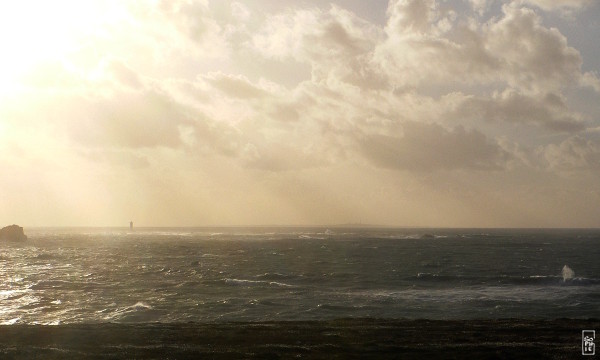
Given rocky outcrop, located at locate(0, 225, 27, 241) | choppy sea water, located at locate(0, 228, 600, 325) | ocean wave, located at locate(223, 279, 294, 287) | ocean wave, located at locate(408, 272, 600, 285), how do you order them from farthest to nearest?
rocky outcrop, located at locate(0, 225, 27, 241) < ocean wave, located at locate(408, 272, 600, 285) < ocean wave, located at locate(223, 279, 294, 287) < choppy sea water, located at locate(0, 228, 600, 325)

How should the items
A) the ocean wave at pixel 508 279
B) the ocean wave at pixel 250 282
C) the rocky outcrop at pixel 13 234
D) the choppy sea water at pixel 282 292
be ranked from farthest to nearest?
1. the rocky outcrop at pixel 13 234
2. the ocean wave at pixel 508 279
3. the ocean wave at pixel 250 282
4. the choppy sea water at pixel 282 292

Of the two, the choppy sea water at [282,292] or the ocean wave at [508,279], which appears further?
the ocean wave at [508,279]

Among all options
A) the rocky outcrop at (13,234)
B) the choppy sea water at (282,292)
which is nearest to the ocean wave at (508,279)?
the choppy sea water at (282,292)

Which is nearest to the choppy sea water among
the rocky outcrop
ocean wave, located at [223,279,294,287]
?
ocean wave, located at [223,279,294,287]

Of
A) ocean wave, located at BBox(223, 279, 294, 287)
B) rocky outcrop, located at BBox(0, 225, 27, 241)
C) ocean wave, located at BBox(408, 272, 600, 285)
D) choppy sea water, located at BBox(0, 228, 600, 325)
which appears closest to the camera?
choppy sea water, located at BBox(0, 228, 600, 325)

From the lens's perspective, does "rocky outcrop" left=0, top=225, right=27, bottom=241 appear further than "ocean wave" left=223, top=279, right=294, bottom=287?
Yes

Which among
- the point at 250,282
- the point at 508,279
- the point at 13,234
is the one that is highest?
the point at 13,234

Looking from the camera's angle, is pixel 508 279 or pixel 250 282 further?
pixel 508 279

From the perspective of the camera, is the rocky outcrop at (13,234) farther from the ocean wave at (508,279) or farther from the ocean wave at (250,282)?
the ocean wave at (508,279)

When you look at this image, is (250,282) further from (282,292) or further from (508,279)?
(508,279)

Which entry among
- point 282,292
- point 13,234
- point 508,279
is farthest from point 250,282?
point 13,234

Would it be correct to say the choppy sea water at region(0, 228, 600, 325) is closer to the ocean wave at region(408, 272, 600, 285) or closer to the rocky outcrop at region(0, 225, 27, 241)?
the ocean wave at region(408, 272, 600, 285)

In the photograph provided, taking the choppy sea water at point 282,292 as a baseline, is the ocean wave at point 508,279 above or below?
below

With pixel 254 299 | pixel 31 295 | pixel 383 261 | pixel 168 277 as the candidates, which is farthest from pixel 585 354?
pixel 383 261
